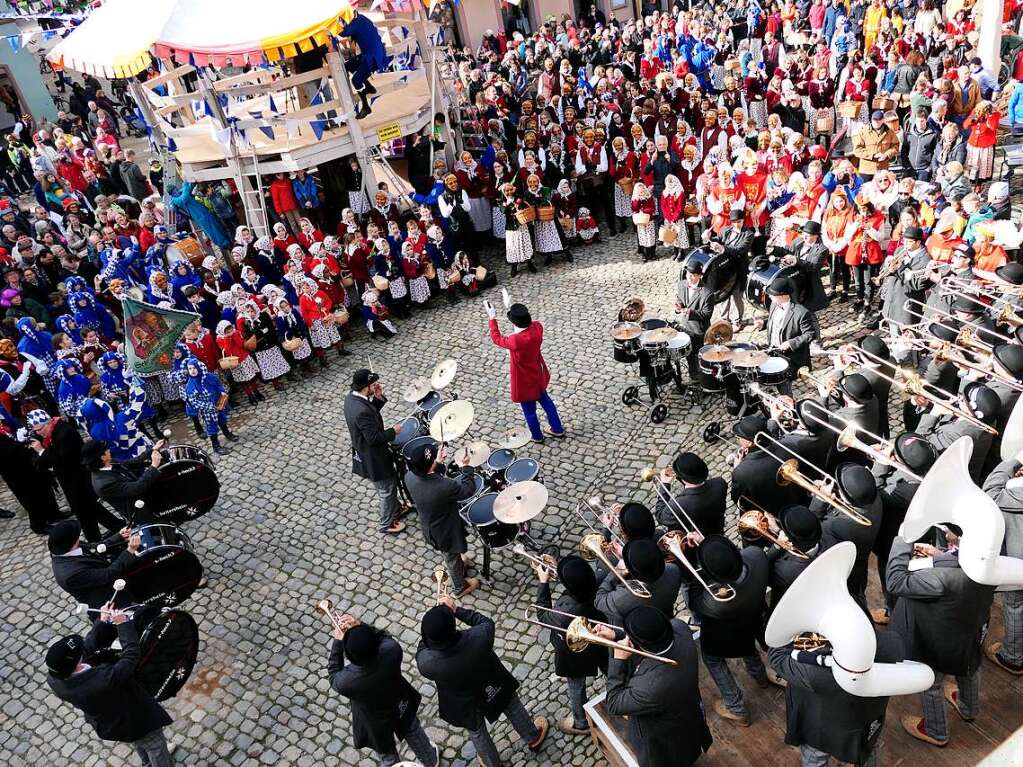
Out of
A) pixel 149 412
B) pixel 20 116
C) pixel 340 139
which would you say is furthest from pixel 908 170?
pixel 20 116

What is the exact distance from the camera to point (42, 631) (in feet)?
26.9

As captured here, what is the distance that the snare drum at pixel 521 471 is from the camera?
7530 mm

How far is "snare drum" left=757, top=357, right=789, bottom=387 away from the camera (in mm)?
8133

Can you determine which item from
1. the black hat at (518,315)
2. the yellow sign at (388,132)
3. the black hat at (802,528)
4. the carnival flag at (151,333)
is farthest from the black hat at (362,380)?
the yellow sign at (388,132)

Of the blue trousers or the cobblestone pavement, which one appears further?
the blue trousers

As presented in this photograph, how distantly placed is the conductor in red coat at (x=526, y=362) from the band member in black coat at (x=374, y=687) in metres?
4.23

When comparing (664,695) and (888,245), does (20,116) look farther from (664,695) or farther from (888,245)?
(664,695)

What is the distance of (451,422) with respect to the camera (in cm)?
779

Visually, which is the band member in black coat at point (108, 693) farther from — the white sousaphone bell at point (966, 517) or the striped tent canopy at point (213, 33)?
the striped tent canopy at point (213, 33)

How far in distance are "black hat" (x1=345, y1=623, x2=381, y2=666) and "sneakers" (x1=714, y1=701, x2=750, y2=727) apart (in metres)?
2.72

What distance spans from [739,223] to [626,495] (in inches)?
204

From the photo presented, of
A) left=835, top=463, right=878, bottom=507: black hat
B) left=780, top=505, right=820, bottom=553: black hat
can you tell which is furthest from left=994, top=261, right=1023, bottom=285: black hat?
left=780, top=505, right=820, bottom=553: black hat

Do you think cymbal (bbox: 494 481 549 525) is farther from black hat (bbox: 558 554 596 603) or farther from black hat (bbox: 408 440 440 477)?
black hat (bbox: 558 554 596 603)

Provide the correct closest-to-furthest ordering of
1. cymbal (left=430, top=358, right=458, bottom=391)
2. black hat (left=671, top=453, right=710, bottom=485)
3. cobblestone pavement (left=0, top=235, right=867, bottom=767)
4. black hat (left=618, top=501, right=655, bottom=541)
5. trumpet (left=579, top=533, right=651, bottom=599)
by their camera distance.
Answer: trumpet (left=579, top=533, right=651, bottom=599) < black hat (left=618, top=501, right=655, bottom=541) < black hat (left=671, top=453, right=710, bottom=485) < cobblestone pavement (left=0, top=235, right=867, bottom=767) < cymbal (left=430, top=358, right=458, bottom=391)
